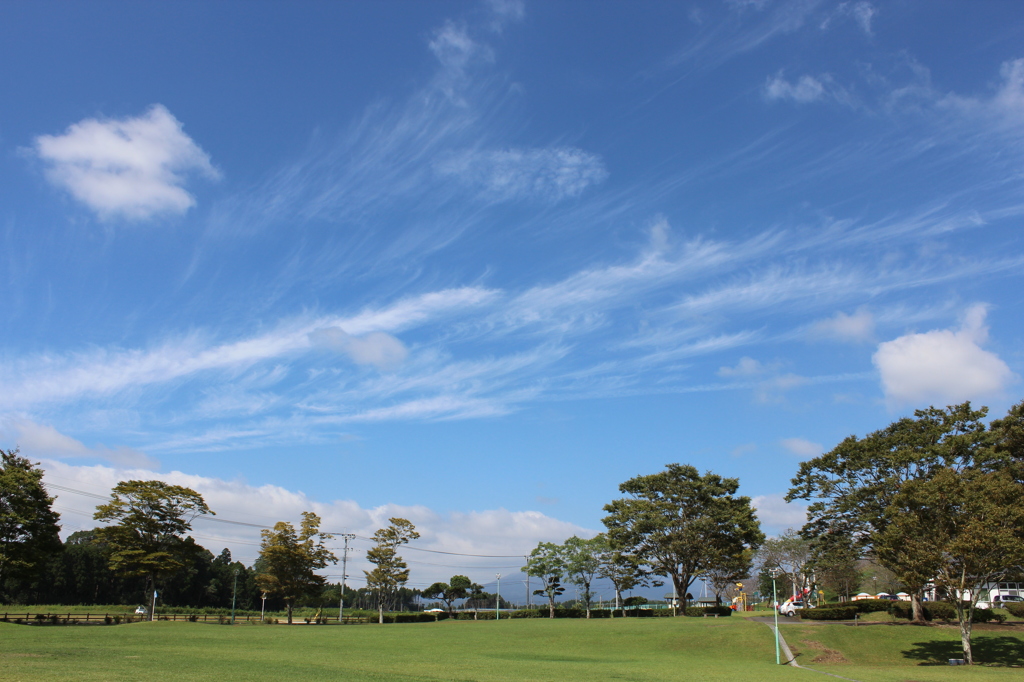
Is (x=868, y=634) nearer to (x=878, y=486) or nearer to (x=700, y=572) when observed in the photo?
(x=878, y=486)

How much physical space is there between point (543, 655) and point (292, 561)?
39366 mm

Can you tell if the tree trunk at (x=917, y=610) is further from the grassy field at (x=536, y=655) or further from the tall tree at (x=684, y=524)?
the tall tree at (x=684, y=524)

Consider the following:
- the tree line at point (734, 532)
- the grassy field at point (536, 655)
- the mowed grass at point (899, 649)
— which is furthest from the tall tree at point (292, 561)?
the mowed grass at point (899, 649)

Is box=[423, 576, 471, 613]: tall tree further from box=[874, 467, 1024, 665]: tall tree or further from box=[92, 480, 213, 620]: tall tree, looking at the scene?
box=[874, 467, 1024, 665]: tall tree

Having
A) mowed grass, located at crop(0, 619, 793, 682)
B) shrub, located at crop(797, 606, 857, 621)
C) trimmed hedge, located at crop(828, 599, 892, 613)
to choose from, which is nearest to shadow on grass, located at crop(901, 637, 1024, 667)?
shrub, located at crop(797, 606, 857, 621)

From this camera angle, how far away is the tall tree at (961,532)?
95.8ft

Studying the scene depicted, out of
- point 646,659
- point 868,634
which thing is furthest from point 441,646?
point 868,634

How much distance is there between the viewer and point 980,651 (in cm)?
3453

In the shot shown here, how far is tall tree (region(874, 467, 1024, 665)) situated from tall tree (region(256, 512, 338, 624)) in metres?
53.0

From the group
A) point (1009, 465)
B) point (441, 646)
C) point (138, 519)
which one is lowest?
point (441, 646)

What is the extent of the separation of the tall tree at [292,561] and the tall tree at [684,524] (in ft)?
102

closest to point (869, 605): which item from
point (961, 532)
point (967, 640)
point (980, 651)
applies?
point (980, 651)

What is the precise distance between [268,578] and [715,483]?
4591 cm

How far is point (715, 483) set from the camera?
204ft
